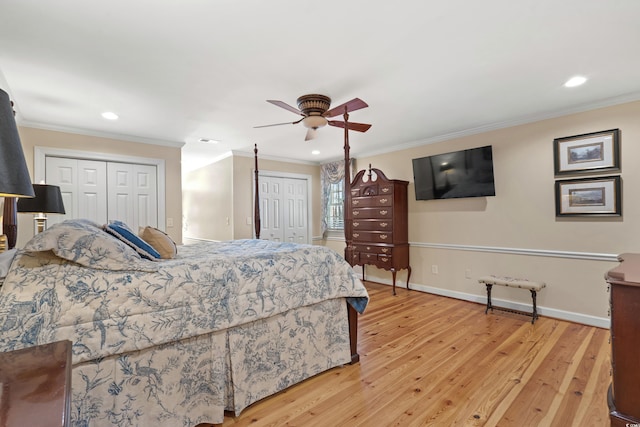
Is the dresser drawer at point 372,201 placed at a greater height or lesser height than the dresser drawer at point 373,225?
greater

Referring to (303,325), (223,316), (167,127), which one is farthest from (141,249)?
(167,127)

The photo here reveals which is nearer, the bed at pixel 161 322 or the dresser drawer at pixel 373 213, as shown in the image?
the bed at pixel 161 322

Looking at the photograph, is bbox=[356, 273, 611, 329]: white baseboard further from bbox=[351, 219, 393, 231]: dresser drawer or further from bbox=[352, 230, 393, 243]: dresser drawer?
bbox=[351, 219, 393, 231]: dresser drawer

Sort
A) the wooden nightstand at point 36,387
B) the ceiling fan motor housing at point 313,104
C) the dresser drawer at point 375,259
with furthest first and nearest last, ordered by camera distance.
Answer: the dresser drawer at point 375,259 < the ceiling fan motor housing at point 313,104 < the wooden nightstand at point 36,387

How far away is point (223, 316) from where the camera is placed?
1758mm

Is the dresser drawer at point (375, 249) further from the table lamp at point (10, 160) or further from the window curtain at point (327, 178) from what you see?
the table lamp at point (10, 160)

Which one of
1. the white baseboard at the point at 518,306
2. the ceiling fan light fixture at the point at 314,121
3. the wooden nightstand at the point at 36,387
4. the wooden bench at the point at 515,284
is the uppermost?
the ceiling fan light fixture at the point at 314,121

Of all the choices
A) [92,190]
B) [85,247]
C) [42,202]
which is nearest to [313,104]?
[85,247]

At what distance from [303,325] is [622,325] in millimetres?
1777

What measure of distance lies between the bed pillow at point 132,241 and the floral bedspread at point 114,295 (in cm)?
15

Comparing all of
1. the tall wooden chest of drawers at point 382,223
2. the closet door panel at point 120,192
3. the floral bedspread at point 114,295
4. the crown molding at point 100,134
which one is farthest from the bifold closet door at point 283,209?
the floral bedspread at point 114,295

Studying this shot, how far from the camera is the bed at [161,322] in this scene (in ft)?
4.44

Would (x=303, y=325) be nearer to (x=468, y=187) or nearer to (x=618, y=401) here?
(x=618, y=401)

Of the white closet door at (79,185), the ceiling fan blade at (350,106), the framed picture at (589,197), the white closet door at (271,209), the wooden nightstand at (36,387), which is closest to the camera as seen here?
the wooden nightstand at (36,387)
